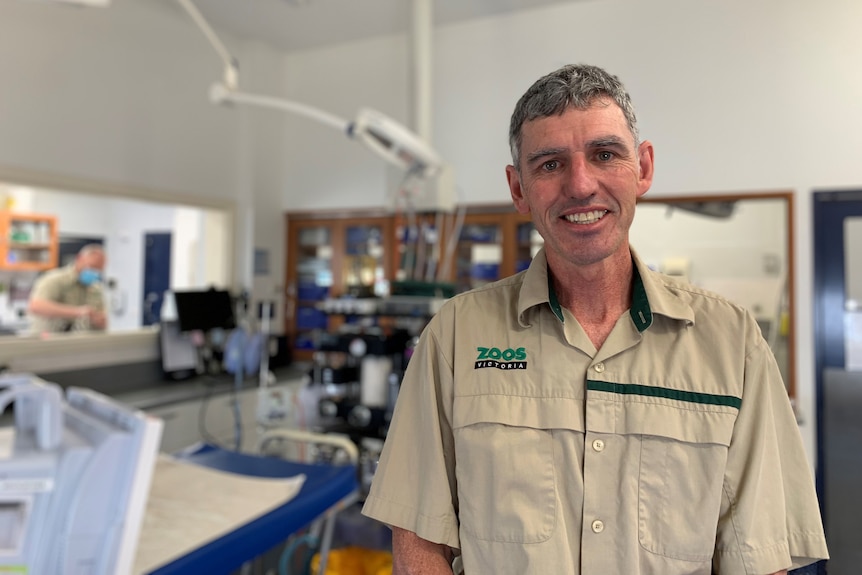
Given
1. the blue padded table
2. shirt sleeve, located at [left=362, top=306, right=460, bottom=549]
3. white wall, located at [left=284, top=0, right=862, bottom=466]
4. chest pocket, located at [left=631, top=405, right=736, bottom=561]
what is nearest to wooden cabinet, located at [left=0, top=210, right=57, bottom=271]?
white wall, located at [left=284, top=0, right=862, bottom=466]

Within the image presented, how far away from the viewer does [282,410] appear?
301 centimetres

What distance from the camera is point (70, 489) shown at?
1259 millimetres

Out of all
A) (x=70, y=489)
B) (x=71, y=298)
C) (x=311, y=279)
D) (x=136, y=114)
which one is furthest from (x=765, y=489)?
(x=311, y=279)

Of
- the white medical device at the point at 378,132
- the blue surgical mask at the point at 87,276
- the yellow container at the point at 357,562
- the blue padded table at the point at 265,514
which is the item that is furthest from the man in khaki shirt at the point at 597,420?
the blue surgical mask at the point at 87,276

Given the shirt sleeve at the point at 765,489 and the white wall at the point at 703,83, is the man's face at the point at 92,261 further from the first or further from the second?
the shirt sleeve at the point at 765,489

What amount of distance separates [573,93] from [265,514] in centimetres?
169

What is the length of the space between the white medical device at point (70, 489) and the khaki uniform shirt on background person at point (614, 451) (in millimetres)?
762

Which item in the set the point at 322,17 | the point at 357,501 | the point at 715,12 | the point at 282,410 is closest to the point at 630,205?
the point at 715,12

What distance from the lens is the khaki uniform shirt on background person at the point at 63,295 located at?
3.54m

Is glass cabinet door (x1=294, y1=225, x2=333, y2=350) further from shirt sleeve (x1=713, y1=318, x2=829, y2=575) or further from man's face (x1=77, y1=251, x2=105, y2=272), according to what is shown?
shirt sleeve (x1=713, y1=318, x2=829, y2=575)

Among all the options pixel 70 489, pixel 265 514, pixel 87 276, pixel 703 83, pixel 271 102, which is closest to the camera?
pixel 70 489

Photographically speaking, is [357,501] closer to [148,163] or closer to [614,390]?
[614,390]

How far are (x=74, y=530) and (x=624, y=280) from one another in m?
1.28

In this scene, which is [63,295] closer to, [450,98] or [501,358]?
[450,98]
